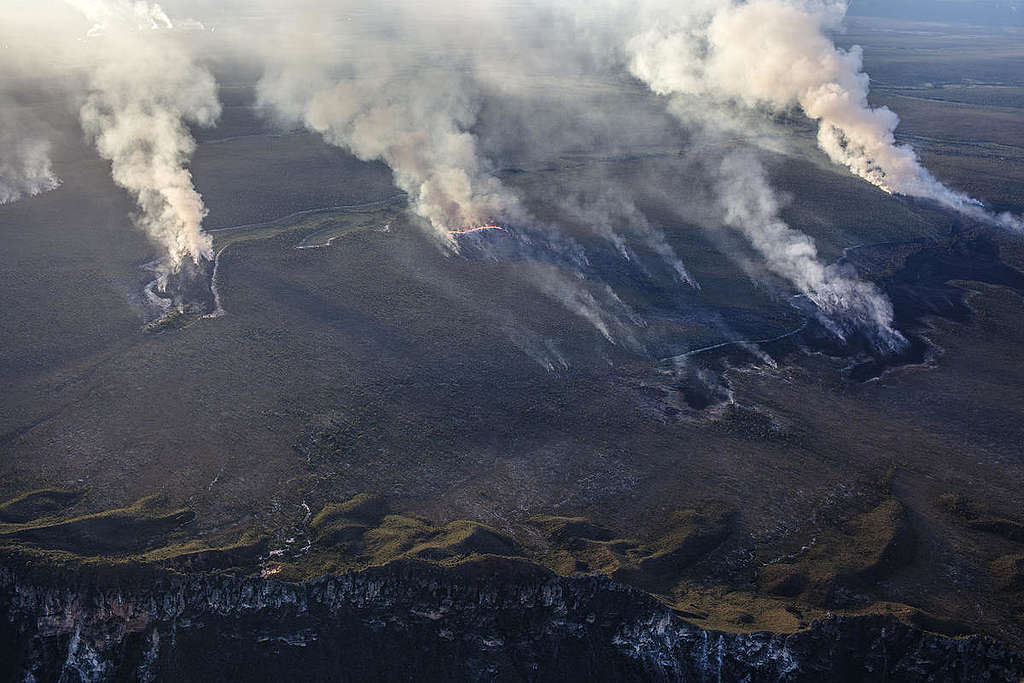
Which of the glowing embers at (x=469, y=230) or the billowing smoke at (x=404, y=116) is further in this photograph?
the billowing smoke at (x=404, y=116)

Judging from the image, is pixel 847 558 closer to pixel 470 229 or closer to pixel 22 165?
pixel 470 229

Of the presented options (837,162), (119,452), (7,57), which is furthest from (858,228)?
(7,57)

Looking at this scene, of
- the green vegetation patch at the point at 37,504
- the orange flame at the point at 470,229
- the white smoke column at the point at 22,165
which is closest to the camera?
the green vegetation patch at the point at 37,504

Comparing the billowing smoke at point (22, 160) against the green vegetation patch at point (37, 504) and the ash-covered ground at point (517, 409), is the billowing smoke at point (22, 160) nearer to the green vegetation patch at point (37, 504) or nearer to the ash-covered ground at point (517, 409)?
the ash-covered ground at point (517, 409)

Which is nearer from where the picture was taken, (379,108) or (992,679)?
(992,679)

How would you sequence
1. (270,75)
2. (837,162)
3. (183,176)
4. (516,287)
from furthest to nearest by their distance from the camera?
(270,75) → (837,162) → (183,176) → (516,287)

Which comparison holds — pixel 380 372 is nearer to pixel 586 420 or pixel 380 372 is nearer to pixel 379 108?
pixel 586 420

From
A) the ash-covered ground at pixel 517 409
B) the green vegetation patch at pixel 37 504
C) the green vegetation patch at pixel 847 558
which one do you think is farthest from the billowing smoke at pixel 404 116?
the green vegetation patch at pixel 847 558
